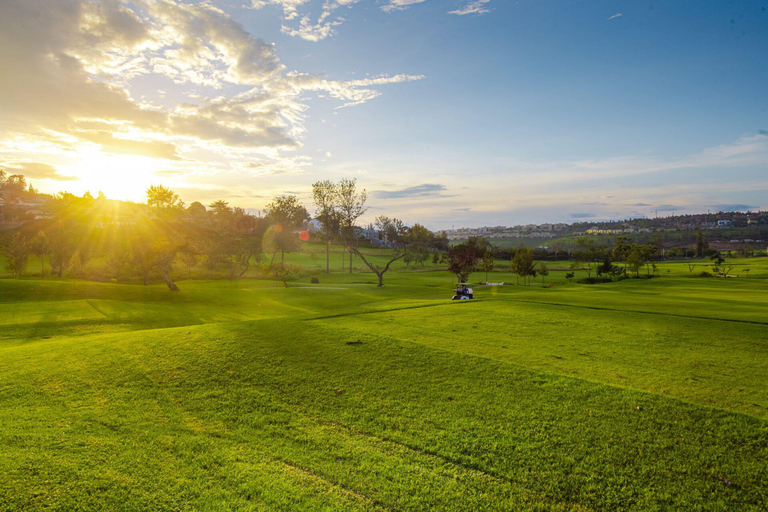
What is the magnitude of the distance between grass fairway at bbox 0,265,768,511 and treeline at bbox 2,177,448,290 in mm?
23024

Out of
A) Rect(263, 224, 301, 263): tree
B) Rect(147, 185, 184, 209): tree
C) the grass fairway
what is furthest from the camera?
Rect(263, 224, 301, 263): tree

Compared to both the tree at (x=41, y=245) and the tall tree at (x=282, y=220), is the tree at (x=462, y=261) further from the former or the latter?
the tree at (x=41, y=245)

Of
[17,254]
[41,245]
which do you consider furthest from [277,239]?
[17,254]

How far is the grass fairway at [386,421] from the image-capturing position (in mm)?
4652

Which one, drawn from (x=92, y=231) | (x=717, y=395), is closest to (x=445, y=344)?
(x=717, y=395)

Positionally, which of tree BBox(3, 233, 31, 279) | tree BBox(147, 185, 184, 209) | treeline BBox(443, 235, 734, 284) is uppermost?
tree BBox(147, 185, 184, 209)

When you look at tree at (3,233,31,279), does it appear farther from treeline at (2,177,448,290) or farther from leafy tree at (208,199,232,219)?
leafy tree at (208,199,232,219)

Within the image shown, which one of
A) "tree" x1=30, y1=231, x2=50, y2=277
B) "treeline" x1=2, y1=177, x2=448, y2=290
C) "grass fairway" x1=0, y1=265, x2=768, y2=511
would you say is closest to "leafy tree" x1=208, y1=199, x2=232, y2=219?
"treeline" x1=2, y1=177, x2=448, y2=290

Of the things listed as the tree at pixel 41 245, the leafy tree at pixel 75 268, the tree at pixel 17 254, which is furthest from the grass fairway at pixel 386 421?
the tree at pixel 41 245

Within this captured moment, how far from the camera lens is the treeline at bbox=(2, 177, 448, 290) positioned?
106 ft

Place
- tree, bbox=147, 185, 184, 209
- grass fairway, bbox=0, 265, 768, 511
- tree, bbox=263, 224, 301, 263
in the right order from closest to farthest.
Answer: grass fairway, bbox=0, 265, 768, 511, tree, bbox=147, 185, 184, 209, tree, bbox=263, 224, 301, 263

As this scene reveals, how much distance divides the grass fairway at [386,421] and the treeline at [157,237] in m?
23.0

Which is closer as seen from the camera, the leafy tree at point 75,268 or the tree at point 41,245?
the leafy tree at point 75,268

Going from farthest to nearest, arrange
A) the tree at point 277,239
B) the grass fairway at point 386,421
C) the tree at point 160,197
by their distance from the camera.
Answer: the tree at point 277,239 → the tree at point 160,197 → the grass fairway at point 386,421
